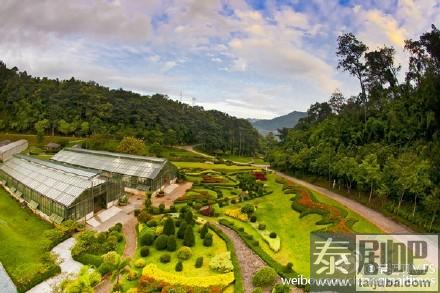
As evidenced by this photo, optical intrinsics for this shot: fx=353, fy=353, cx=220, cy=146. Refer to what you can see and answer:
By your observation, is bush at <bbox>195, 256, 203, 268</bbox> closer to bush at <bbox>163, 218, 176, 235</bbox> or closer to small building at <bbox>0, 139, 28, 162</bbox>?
bush at <bbox>163, 218, 176, 235</bbox>

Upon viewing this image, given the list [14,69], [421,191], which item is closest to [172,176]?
[421,191]

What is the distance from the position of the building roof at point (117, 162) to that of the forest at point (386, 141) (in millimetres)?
31954

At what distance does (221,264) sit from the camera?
3109 cm

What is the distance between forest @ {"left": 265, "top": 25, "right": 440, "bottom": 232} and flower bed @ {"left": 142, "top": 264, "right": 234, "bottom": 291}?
27118 mm

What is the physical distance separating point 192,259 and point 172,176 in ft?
119

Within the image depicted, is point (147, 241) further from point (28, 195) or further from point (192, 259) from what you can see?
point (28, 195)

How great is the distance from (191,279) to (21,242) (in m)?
19.8

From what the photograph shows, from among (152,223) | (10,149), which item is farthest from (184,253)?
(10,149)

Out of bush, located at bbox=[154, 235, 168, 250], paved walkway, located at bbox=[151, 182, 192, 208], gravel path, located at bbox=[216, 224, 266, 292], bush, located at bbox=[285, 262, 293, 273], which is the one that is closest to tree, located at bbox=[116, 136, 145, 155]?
paved walkway, located at bbox=[151, 182, 192, 208]

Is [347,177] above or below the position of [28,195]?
above

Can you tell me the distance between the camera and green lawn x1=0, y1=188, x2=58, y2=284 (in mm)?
30844

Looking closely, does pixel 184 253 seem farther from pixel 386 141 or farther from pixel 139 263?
pixel 386 141

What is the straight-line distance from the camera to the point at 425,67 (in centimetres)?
6300

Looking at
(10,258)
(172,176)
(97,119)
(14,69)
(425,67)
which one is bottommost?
(10,258)
